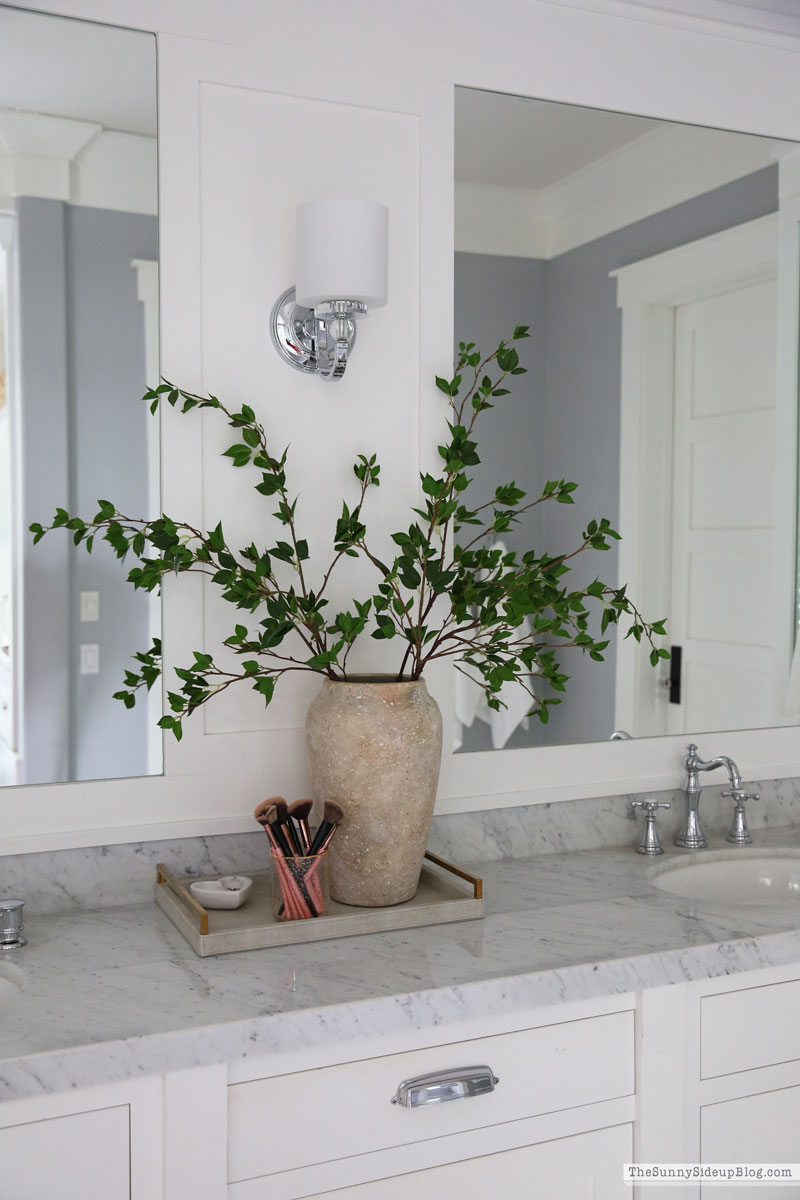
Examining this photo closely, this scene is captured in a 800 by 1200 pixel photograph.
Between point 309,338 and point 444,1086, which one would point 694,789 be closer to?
point 444,1086

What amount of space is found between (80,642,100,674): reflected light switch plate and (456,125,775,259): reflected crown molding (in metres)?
0.94

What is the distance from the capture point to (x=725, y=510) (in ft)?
6.88

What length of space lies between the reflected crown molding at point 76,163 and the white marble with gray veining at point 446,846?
1001 mm

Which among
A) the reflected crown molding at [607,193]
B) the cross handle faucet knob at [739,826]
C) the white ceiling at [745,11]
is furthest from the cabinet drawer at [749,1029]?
the white ceiling at [745,11]

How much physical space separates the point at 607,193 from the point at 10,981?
168 cm

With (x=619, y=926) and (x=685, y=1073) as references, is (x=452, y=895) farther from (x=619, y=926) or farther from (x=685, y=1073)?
(x=685, y=1073)

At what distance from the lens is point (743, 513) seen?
2111 millimetres

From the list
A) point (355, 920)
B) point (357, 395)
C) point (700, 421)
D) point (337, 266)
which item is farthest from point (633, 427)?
point (355, 920)

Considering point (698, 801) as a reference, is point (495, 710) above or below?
above

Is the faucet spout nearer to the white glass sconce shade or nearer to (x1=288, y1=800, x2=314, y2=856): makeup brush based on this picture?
(x1=288, y1=800, x2=314, y2=856): makeup brush

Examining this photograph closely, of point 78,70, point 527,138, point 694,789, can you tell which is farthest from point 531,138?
point 694,789

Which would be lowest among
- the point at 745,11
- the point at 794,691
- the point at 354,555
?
the point at 794,691

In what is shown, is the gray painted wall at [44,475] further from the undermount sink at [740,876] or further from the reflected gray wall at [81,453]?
the undermount sink at [740,876]

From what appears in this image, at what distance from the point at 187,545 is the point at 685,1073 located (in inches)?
42.4
